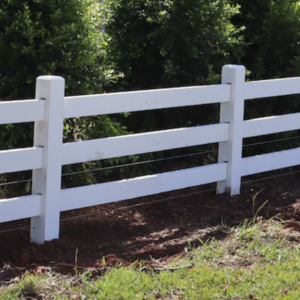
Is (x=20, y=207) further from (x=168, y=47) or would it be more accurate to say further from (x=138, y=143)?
(x=168, y=47)

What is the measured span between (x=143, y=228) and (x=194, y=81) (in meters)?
2.06

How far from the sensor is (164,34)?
5.78 meters

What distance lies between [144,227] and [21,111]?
5.39ft

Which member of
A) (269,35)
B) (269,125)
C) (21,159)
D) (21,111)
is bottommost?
(21,159)

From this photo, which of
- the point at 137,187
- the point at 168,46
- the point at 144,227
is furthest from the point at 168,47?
the point at 144,227

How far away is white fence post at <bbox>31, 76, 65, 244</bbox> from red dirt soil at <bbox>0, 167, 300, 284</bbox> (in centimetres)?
18

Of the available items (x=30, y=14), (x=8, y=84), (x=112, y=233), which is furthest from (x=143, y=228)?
(x=30, y=14)

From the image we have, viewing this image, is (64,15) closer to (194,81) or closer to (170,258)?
(194,81)

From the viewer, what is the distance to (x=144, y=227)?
15.8 ft

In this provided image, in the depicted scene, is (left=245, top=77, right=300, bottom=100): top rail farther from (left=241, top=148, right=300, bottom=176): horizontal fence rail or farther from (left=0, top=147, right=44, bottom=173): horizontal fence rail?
(left=0, top=147, right=44, bottom=173): horizontal fence rail

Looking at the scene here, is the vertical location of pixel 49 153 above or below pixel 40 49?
below

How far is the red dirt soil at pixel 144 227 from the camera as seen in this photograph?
387cm

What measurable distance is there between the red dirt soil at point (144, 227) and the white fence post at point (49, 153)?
7.2 inches

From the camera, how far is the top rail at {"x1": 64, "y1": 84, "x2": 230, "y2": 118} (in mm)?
4246
